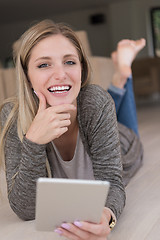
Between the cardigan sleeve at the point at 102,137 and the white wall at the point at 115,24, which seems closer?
the cardigan sleeve at the point at 102,137

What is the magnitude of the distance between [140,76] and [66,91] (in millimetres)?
5661

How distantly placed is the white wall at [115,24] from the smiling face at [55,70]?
27.8 ft

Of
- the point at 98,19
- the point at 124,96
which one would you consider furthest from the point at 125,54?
the point at 98,19

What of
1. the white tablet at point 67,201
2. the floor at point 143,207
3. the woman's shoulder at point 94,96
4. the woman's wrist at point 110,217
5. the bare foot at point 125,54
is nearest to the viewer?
the white tablet at point 67,201

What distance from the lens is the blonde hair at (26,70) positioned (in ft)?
3.88

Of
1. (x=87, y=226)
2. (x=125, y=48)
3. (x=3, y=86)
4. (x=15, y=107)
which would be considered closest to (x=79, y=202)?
(x=87, y=226)

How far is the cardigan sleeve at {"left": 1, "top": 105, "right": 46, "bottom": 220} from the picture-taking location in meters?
1.05

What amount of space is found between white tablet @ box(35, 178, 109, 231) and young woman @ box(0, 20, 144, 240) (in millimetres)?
177

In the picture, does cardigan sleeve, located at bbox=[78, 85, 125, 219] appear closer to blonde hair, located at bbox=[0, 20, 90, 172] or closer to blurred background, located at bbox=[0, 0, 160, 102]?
blonde hair, located at bbox=[0, 20, 90, 172]

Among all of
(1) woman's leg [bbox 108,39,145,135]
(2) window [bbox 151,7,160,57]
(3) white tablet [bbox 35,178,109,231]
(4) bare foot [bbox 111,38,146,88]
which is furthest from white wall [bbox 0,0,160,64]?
(3) white tablet [bbox 35,178,109,231]

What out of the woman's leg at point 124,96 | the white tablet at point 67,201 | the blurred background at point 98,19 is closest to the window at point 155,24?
the blurred background at point 98,19

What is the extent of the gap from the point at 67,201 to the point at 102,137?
16.7 inches

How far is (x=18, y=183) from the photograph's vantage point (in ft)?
3.63

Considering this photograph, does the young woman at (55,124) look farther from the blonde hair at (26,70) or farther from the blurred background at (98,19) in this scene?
the blurred background at (98,19)
